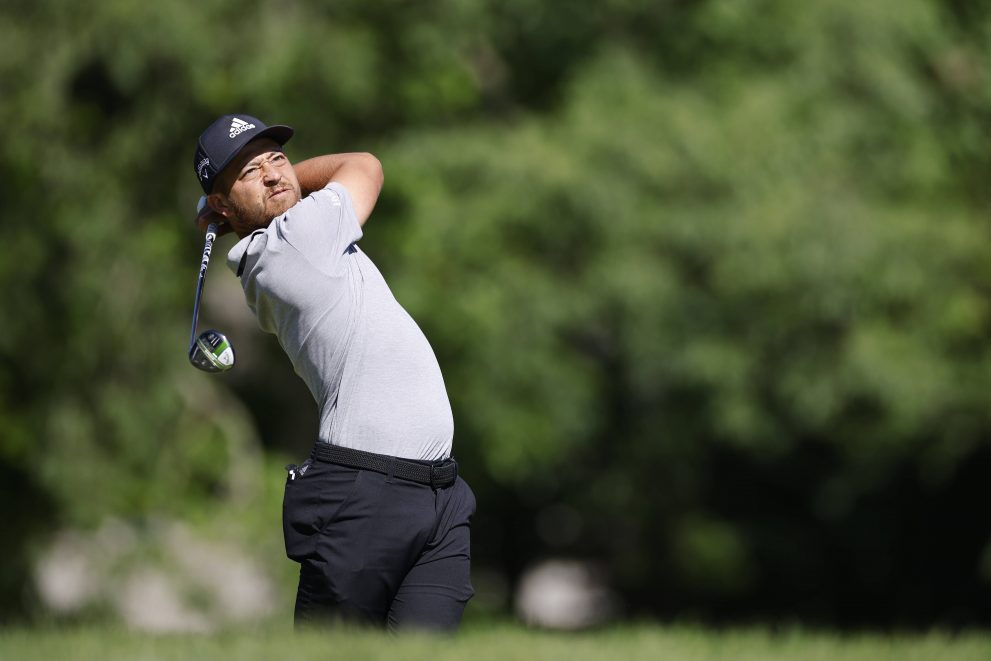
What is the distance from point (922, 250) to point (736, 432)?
7.56ft

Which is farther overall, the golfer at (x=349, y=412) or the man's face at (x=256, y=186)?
the man's face at (x=256, y=186)

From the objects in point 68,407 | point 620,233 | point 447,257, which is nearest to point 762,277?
point 620,233

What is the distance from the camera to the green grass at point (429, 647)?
3.62 metres

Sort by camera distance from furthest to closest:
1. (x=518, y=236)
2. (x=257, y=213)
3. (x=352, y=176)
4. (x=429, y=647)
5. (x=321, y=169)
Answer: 1. (x=518, y=236)
2. (x=321, y=169)
3. (x=352, y=176)
4. (x=257, y=213)
5. (x=429, y=647)

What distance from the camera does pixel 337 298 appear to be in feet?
12.9

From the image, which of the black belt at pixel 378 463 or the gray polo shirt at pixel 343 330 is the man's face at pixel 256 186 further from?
the black belt at pixel 378 463

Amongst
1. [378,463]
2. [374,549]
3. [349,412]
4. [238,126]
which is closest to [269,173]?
[238,126]

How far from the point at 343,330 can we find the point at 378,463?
42 cm

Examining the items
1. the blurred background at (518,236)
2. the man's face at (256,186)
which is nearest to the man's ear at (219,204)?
the man's face at (256,186)

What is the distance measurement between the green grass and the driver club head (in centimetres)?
88

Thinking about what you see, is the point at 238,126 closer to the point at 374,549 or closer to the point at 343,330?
the point at 343,330

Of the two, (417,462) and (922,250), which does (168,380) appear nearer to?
(922,250)

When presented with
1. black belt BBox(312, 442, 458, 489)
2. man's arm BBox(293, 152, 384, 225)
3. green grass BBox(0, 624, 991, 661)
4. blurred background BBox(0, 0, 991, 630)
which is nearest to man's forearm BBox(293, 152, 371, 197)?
man's arm BBox(293, 152, 384, 225)

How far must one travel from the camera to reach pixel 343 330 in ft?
13.0
